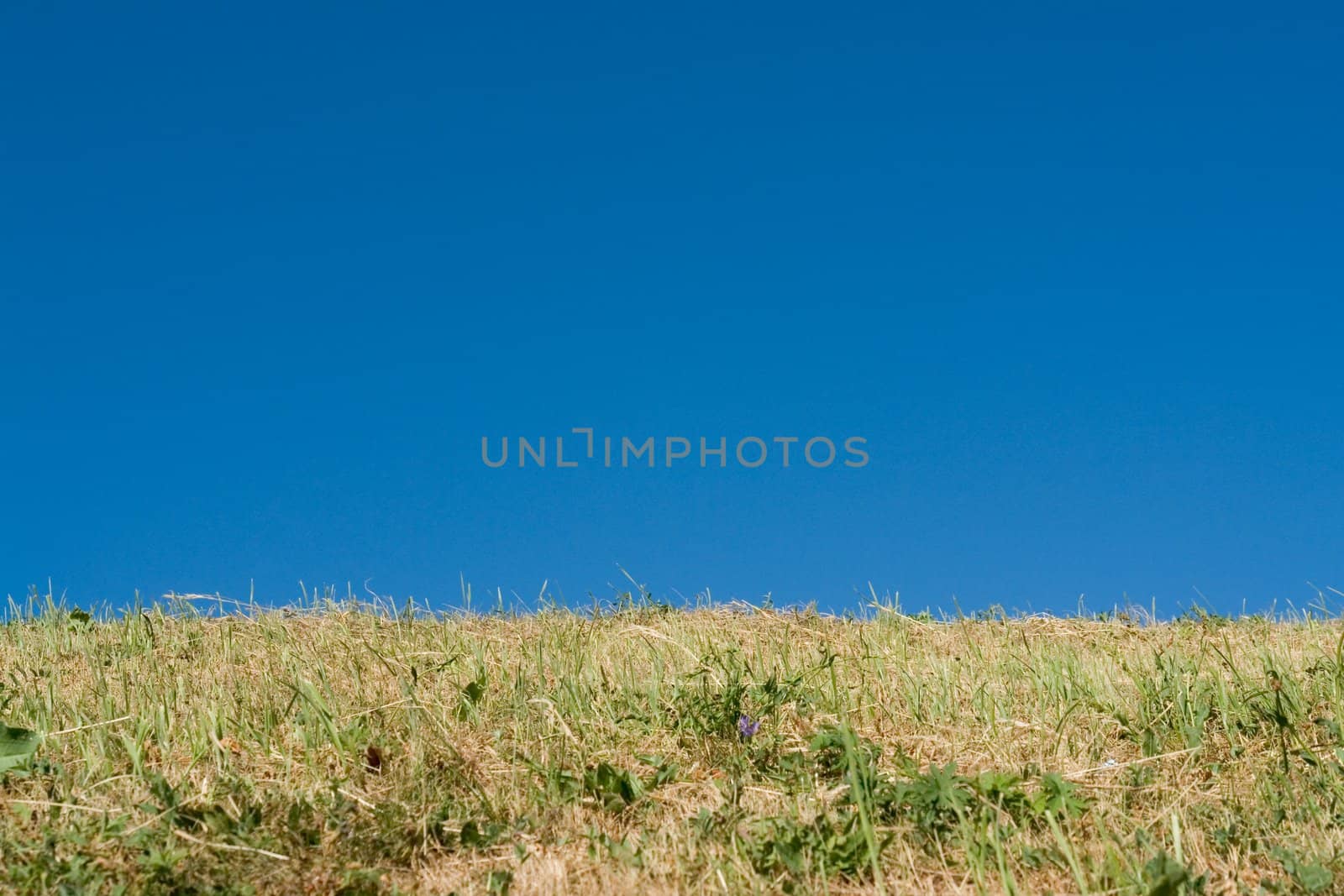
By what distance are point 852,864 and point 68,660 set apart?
20.1 ft

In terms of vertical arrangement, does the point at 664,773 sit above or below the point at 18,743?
below

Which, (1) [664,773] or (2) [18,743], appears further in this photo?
(2) [18,743]

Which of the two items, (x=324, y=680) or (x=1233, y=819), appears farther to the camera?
(x=324, y=680)

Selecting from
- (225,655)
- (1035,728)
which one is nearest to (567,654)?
(225,655)

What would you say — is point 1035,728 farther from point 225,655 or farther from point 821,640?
point 225,655

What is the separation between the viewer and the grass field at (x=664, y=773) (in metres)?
3.83

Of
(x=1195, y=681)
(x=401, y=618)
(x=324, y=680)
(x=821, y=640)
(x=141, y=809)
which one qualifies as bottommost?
(x=141, y=809)

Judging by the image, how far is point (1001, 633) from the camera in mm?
9602

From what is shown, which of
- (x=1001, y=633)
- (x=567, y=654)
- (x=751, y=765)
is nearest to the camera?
(x=751, y=765)

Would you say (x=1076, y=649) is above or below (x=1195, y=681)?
above

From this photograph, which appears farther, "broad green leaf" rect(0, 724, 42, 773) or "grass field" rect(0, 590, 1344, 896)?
"broad green leaf" rect(0, 724, 42, 773)

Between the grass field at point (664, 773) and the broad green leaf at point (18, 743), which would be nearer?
the grass field at point (664, 773)

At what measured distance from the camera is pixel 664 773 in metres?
4.72

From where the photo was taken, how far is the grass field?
3832mm
